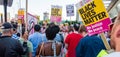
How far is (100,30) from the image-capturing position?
5406mm

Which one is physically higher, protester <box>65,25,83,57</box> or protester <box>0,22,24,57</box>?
protester <box>0,22,24,57</box>

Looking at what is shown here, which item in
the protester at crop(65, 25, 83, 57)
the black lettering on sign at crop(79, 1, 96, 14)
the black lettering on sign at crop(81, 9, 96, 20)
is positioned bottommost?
the protester at crop(65, 25, 83, 57)

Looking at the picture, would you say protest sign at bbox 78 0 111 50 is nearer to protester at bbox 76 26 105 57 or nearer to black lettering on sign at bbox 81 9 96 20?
Answer: black lettering on sign at bbox 81 9 96 20

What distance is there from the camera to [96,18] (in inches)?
223

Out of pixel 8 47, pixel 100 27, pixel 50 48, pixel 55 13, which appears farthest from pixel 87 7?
pixel 55 13

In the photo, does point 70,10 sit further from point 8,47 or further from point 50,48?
point 8,47

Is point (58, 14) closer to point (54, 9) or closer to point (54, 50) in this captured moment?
point (54, 9)

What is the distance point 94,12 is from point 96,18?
13cm

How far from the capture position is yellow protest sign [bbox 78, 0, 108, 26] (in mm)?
5559

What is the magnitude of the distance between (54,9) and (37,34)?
9.14m

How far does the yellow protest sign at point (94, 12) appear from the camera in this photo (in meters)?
5.56

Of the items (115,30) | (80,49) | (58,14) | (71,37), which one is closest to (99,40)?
(80,49)

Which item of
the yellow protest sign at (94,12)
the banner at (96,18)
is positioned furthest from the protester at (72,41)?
the banner at (96,18)

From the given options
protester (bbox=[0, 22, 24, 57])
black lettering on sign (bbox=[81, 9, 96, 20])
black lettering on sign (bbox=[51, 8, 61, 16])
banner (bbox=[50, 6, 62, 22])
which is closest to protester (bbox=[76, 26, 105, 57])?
black lettering on sign (bbox=[81, 9, 96, 20])
